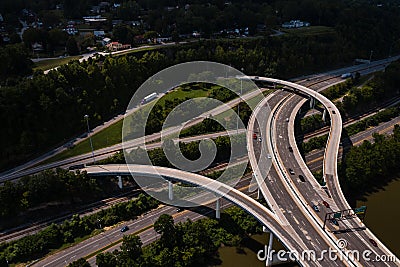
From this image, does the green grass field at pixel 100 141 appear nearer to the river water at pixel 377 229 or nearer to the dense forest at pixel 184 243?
the dense forest at pixel 184 243

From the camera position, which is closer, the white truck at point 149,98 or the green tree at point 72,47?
the white truck at point 149,98

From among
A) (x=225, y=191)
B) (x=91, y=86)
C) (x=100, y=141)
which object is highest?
(x=91, y=86)

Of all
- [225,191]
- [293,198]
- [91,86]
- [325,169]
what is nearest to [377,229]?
[325,169]

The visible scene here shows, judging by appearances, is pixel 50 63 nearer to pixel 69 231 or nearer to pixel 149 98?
pixel 149 98

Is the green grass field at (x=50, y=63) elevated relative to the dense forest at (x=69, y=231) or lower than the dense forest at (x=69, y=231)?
elevated

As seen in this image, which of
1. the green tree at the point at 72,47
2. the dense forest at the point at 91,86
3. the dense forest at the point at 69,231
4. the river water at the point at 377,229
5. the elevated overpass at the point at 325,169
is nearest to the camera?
the elevated overpass at the point at 325,169

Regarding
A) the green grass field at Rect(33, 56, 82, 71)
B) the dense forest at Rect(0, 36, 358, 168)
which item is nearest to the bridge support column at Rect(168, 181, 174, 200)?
the dense forest at Rect(0, 36, 358, 168)

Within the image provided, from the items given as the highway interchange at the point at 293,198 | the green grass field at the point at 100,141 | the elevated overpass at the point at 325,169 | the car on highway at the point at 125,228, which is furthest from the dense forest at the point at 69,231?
the elevated overpass at the point at 325,169

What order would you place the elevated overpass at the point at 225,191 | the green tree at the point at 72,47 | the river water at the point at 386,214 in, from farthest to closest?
the green tree at the point at 72,47
the river water at the point at 386,214
the elevated overpass at the point at 225,191

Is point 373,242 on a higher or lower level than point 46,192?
lower

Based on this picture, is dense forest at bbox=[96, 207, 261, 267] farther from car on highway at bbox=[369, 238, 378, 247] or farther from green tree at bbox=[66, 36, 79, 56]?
green tree at bbox=[66, 36, 79, 56]

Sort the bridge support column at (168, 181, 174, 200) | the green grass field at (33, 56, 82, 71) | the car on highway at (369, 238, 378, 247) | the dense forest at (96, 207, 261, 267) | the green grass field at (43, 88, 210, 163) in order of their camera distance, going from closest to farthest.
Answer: the car on highway at (369, 238, 378, 247) < the dense forest at (96, 207, 261, 267) < the bridge support column at (168, 181, 174, 200) < the green grass field at (43, 88, 210, 163) < the green grass field at (33, 56, 82, 71)

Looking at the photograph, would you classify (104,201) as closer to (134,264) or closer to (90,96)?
(134,264)
